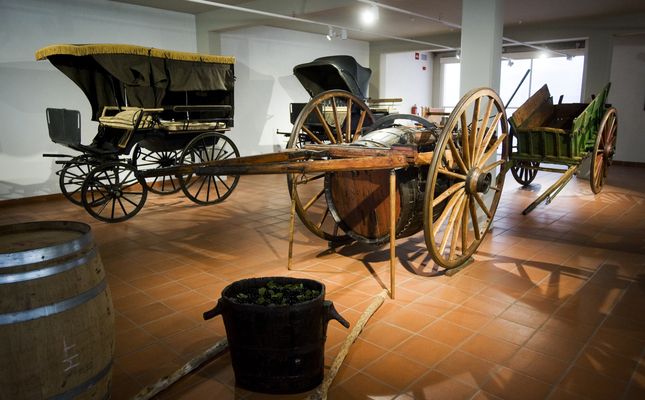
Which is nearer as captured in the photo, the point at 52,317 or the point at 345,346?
the point at 52,317

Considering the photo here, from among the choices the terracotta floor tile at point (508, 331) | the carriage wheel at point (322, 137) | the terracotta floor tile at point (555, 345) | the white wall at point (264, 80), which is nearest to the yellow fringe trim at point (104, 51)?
the carriage wheel at point (322, 137)

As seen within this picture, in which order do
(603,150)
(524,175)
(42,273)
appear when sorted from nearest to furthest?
(42,273), (603,150), (524,175)

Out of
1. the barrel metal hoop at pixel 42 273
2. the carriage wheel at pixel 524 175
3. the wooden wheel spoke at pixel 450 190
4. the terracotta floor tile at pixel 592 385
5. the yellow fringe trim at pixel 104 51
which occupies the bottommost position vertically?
the terracotta floor tile at pixel 592 385

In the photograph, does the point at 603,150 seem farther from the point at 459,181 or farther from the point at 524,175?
the point at 459,181

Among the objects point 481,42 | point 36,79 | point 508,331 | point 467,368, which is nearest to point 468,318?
point 508,331

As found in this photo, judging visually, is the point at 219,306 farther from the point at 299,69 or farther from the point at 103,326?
the point at 299,69

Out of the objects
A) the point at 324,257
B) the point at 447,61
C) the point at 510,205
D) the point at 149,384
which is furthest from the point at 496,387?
the point at 447,61

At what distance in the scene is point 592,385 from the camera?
8.27 ft

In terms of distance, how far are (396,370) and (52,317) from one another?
169 centimetres

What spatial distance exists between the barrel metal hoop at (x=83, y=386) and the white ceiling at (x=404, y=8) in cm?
622

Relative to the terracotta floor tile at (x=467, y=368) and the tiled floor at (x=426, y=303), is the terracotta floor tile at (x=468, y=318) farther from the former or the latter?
the terracotta floor tile at (x=467, y=368)

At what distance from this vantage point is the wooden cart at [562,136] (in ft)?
19.3

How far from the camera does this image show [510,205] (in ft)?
22.3

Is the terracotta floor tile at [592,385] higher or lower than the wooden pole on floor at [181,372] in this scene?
lower
